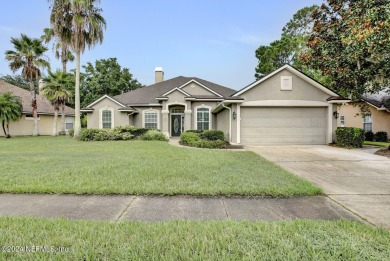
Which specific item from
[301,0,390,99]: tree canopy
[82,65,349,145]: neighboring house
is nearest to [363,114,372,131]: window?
[301,0,390,99]: tree canopy

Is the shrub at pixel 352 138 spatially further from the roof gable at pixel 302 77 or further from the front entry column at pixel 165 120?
the front entry column at pixel 165 120

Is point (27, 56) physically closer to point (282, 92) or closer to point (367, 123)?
point (282, 92)

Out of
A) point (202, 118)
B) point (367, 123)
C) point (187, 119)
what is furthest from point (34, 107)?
point (367, 123)

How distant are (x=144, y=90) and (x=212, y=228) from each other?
69.8 feet

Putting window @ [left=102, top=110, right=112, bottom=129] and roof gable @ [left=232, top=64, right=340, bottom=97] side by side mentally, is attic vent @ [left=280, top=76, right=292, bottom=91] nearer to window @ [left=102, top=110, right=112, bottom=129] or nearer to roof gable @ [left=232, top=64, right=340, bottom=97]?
roof gable @ [left=232, top=64, right=340, bottom=97]

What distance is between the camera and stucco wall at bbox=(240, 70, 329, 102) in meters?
13.8

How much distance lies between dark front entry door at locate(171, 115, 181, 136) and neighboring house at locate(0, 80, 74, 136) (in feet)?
47.9

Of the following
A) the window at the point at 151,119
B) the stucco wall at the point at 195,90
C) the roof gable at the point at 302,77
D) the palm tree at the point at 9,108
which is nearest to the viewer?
the roof gable at the point at 302,77

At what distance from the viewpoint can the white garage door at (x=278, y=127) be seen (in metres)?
14.0

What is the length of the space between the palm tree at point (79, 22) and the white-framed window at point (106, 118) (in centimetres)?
193

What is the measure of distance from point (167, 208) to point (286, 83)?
12401 millimetres

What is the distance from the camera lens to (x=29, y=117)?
23719mm

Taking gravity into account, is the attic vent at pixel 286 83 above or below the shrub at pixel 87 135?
above

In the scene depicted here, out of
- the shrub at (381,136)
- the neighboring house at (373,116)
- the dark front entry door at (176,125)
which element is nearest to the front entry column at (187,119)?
the dark front entry door at (176,125)
